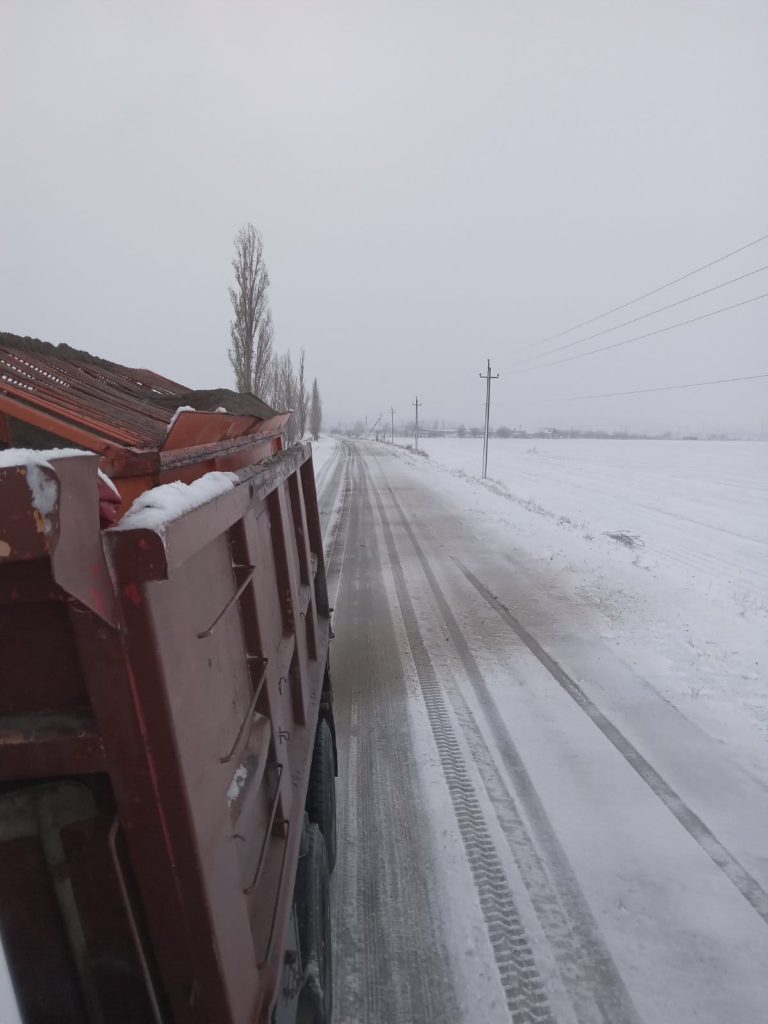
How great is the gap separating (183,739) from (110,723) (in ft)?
0.52

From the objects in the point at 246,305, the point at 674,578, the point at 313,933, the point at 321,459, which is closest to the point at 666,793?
the point at 313,933

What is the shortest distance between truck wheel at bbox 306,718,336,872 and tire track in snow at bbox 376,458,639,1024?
3.78 feet

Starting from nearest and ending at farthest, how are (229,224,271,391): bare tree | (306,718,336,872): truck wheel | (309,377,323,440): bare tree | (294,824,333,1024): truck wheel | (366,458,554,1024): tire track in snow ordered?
(294,824,333,1024): truck wheel, (366,458,554,1024): tire track in snow, (306,718,336,872): truck wheel, (229,224,271,391): bare tree, (309,377,323,440): bare tree

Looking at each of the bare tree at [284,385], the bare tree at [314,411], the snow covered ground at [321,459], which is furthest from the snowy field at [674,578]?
the bare tree at [314,411]

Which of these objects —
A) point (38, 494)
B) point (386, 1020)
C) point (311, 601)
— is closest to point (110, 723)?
point (38, 494)

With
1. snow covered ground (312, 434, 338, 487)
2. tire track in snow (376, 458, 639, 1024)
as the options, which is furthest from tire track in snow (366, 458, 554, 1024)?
snow covered ground (312, 434, 338, 487)

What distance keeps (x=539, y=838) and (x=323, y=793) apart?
1.53 metres

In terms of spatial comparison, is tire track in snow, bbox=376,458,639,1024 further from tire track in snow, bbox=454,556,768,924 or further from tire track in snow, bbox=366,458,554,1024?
tire track in snow, bbox=454,556,768,924

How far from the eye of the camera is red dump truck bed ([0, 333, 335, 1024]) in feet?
3.31

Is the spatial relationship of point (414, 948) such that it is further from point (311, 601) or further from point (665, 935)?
point (311, 601)

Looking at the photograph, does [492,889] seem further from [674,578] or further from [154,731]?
[674,578]

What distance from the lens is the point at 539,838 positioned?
373cm

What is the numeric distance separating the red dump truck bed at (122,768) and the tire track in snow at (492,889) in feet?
5.57

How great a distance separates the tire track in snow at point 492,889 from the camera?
272 centimetres
